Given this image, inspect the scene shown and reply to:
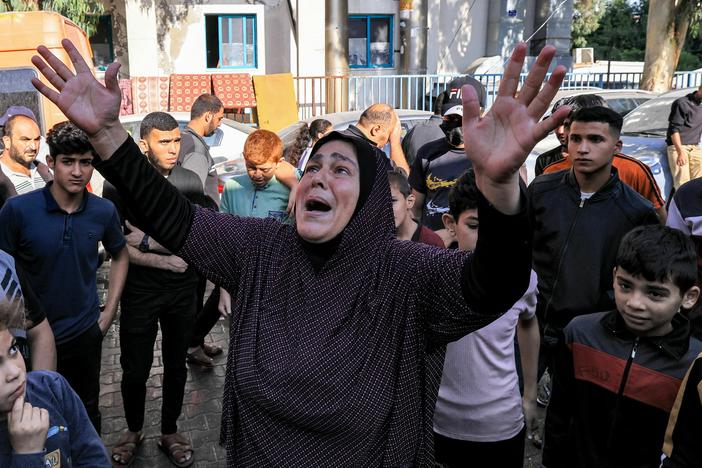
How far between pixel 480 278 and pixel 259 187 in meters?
3.53

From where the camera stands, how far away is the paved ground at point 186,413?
430 centimetres

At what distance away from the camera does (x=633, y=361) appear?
8.52 ft

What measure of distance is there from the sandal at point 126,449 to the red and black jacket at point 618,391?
2.58 metres

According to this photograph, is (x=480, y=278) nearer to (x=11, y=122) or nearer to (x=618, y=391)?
(x=618, y=391)

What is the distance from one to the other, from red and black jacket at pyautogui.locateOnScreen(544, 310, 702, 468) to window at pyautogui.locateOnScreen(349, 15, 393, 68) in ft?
66.4

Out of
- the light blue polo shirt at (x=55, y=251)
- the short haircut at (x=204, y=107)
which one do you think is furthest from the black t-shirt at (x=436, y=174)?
the short haircut at (x=204, y=107)

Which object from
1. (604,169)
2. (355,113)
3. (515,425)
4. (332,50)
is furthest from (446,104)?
(332,50)

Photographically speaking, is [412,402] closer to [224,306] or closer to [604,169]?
[604,169]

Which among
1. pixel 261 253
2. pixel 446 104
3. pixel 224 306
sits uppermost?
pixel 446 104

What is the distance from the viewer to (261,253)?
2195 millimetres

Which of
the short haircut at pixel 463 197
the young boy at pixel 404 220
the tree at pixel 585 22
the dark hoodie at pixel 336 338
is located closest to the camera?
the dark hoodie at pixel 336 338

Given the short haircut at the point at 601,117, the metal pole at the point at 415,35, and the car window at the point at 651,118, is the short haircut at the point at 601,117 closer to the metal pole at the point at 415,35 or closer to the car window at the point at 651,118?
the car window at the point at 651,118

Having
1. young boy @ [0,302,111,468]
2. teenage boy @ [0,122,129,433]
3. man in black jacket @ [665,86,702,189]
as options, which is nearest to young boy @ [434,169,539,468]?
young boy @ [0,302,111,468]

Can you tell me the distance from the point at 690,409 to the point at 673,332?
1.34 feet
